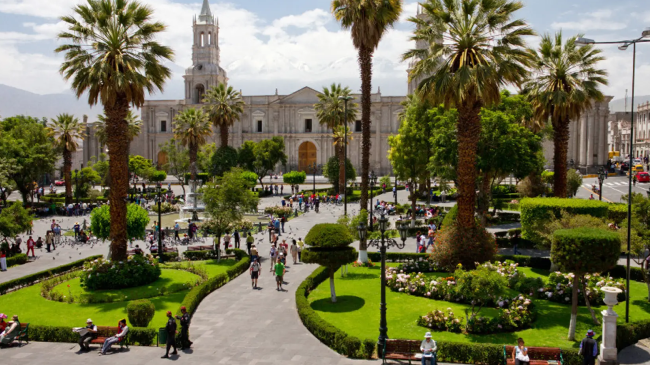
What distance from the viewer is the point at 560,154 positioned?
24.8 meters

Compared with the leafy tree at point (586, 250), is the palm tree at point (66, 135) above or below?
above

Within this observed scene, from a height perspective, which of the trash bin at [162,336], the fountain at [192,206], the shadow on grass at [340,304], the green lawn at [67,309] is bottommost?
the green lawn at [67,309]

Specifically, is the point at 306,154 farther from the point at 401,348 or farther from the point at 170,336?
the point at 401,348

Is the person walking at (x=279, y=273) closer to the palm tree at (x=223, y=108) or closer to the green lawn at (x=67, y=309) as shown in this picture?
the green lawn at (x=67, y=309)

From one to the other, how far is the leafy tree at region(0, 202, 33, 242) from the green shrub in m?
21.3

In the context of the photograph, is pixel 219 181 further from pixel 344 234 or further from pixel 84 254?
pixel 344 234

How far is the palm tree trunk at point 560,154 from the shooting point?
80.9 feet

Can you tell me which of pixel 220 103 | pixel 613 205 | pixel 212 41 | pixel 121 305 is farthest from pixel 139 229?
pixel 212 41

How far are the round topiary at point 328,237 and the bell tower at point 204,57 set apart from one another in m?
64.3

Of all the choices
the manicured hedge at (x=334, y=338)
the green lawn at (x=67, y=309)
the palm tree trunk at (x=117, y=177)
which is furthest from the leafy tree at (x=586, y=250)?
the palm tree trunk at (x=117, y=177)

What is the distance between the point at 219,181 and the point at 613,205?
18.2 meters

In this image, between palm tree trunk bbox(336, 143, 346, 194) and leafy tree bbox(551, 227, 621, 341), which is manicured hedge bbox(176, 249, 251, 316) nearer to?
leafy tree bbox(551, 227, 621, 341)

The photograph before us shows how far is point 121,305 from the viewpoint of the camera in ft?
53.5

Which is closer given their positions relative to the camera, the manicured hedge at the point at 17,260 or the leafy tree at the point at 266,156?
the manicured hedge at the point at 17,260
